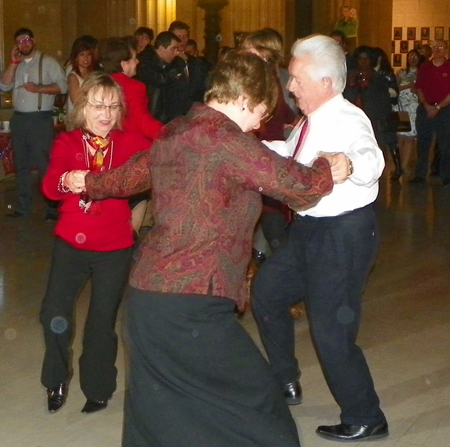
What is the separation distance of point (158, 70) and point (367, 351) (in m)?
3.65

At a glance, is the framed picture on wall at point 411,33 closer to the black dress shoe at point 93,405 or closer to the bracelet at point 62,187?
the black dress shoe at point 93,405

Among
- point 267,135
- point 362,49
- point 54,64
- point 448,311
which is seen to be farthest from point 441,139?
point 267,135

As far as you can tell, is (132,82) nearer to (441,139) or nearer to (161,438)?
(161,438)

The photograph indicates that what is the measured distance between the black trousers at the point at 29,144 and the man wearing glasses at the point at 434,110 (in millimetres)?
5457

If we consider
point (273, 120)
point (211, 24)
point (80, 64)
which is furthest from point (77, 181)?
point (211, 24)

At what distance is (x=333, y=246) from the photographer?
439 centimetres

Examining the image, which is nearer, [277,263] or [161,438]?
[161,438]

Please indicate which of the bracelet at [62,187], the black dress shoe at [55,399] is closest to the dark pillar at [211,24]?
the black dress shoe at [55,399]

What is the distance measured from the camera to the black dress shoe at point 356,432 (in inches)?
183

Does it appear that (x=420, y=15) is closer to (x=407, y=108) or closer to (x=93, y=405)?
(x=407, y=108)

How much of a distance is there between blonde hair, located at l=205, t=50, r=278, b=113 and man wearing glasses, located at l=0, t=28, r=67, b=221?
7087 millimetres

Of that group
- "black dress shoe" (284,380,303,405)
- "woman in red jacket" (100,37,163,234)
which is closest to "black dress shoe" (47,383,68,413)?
"black dress shoe" (284,380,303,405)

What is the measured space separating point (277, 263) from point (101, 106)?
108 cm

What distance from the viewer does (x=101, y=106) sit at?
4.69m
